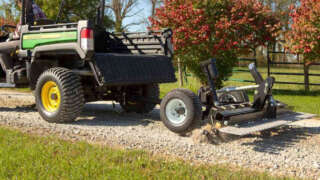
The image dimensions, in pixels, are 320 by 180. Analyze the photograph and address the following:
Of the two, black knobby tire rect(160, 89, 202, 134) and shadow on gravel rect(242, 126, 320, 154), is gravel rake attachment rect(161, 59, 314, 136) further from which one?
shadow on gravel rect(242, 126, 320, 154)

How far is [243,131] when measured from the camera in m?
4.81

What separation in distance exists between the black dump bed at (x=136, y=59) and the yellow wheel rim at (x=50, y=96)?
108cm

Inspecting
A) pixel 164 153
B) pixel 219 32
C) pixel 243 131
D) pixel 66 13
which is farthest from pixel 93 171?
pixel 66 13

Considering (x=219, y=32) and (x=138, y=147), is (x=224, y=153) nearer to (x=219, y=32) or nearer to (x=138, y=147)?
(x=138, y=147)

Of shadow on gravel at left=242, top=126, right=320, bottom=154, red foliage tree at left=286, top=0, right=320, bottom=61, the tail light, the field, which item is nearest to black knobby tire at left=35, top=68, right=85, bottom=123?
the tail light

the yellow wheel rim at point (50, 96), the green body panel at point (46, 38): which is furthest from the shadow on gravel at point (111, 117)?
the green body panel at point (46, 38)

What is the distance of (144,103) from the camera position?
782 centimetres

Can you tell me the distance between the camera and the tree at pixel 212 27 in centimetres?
1212

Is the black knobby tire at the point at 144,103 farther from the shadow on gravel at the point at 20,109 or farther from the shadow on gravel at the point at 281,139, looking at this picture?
the shadow on gravel at the point at 281,139

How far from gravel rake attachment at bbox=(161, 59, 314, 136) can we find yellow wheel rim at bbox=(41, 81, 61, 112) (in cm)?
212

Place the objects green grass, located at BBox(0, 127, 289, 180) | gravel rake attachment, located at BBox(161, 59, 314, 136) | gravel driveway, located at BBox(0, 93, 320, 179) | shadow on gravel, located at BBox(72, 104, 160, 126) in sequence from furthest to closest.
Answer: shadow on gravel, located at BBox(72, 104, 160, 126), gravel rake attachment, located at BBox(161, 59, 314, 136), gravel driveway, located at BBox(0, 93, 320, 179), green grass, located at BBox(0, 127, 289, 180)

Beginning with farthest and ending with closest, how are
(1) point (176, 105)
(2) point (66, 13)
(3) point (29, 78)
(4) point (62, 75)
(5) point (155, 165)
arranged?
1. (2) point (66, 13)
2. (3) point (29, 78)
3. (4) point (62, 75)
4. (1) point (176, 105)
5. (5) point (155, 165)

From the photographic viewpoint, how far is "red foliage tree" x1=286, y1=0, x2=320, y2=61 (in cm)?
1195

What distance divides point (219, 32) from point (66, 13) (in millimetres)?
11957
